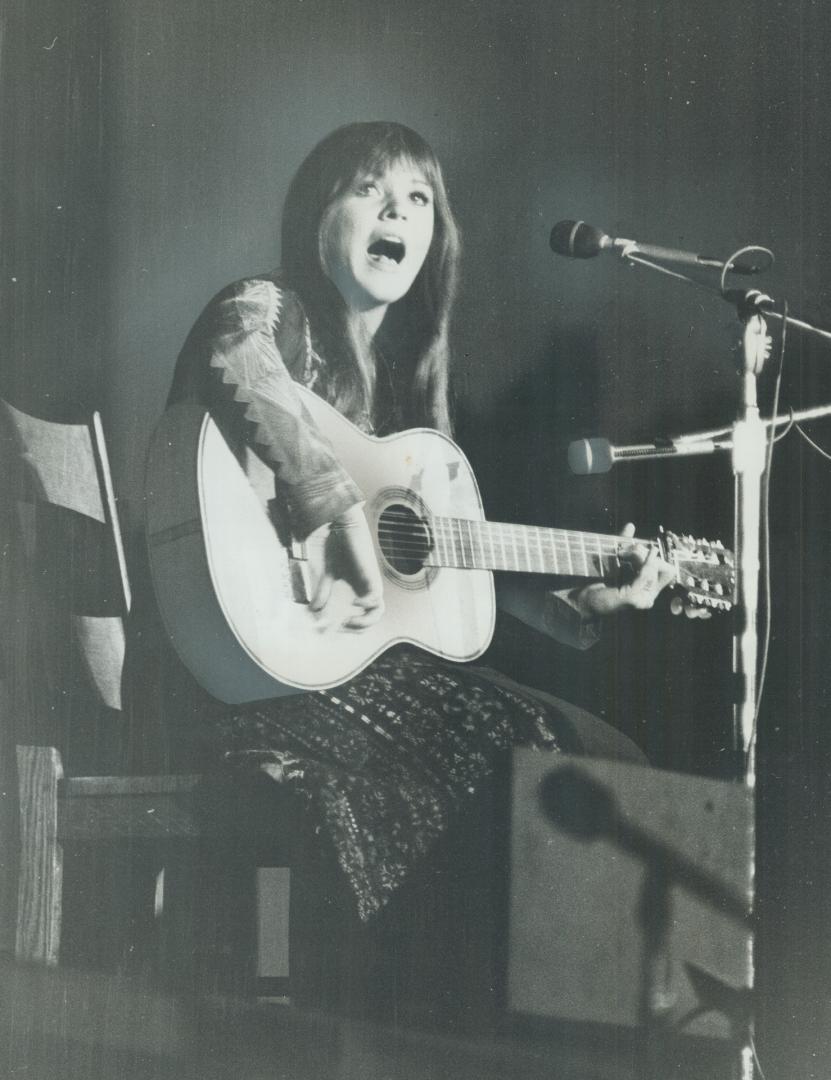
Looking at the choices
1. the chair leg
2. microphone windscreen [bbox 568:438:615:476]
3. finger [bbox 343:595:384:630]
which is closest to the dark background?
microphone windscreen [bbox 568:438:615:476]

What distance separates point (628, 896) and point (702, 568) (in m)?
0.56

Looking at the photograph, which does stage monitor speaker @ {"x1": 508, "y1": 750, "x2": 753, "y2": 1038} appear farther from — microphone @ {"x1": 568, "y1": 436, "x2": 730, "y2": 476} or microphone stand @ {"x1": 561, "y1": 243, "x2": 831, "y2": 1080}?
microphone @ {"x1": 568, "y1": 436, "x2": 730, "y2": 476}

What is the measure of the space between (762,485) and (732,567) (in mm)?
163

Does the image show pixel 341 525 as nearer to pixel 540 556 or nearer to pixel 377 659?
pixel 377 659

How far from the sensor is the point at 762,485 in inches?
82.4

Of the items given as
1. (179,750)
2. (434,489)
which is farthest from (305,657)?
(434,489)

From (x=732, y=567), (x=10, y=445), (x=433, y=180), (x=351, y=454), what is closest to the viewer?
(x=10, y=445)

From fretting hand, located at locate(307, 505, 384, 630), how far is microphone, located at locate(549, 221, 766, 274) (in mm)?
612

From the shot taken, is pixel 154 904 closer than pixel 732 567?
Yes

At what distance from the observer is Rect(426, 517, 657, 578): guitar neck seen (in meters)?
1.80

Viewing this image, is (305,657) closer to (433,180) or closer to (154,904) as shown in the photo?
(154,904)

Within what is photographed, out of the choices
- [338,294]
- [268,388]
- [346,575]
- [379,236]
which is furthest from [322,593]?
[379,236]

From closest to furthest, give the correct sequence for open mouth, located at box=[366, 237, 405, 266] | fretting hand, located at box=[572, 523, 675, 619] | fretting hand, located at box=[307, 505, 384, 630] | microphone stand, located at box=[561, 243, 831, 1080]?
fretting hand, located at box=[307, 505, 384, 630] < open mouth, located at box=[366, 237, 405, 266] < fretting hand, located at box=[572, 523, 675, 619] < microphone stand, located at box=[561, 243, 831, 1080]

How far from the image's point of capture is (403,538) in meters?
1.76
